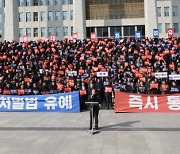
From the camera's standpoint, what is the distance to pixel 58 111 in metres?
16.5

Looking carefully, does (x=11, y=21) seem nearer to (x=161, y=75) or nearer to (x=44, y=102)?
(x=44, y=102)

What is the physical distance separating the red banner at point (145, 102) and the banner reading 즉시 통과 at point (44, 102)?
7.44 ft

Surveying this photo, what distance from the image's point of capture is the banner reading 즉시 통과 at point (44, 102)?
643 inches

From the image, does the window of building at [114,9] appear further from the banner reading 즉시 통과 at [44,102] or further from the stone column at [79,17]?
the banner reading 즉시 통과 at [44,102]

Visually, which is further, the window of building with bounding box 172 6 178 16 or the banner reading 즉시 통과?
the window of building with bounding box 172 6 178 16

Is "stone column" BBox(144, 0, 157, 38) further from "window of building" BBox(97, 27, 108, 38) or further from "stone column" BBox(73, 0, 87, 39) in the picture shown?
"window of building" BBox(97, 27, 108, 38)

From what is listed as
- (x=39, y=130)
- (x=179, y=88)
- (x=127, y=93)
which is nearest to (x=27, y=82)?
(x=127, y=93)

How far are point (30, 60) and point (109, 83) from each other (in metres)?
7.91

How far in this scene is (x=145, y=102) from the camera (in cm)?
1580
